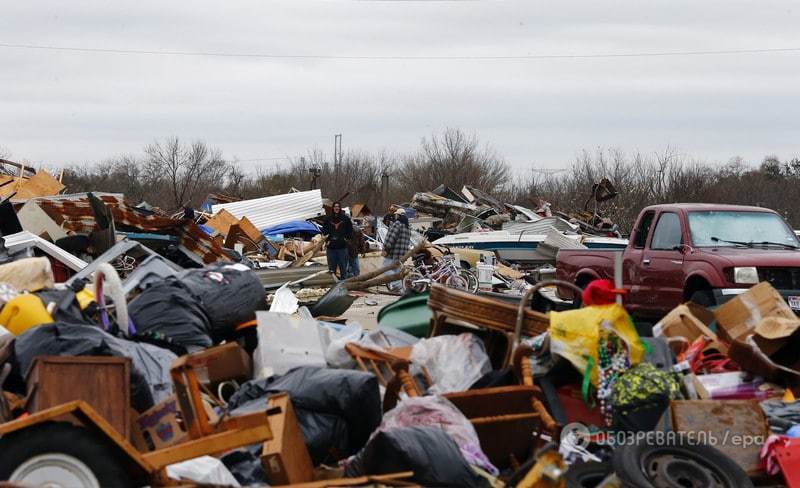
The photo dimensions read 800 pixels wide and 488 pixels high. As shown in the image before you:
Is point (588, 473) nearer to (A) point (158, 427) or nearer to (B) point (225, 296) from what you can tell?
(A) point (158, 427)

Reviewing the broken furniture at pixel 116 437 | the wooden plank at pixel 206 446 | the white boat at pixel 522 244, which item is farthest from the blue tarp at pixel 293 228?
the wooden plank at pixel 206 446

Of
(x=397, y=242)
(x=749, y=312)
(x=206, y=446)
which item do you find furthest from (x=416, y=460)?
(x=397, y=242)

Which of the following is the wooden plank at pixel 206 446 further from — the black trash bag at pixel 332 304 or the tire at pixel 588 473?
the black trash bag at pixel 332 304

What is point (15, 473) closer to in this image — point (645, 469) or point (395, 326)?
point (645, 469)

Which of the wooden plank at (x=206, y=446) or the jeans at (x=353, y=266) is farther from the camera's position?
the jeans at (x=353, y=266)

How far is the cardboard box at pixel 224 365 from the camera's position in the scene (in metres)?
6.65

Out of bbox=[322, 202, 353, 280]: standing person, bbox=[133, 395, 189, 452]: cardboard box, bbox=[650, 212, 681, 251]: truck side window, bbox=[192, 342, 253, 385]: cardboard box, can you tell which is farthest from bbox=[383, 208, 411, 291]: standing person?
bbox=[133, 395, 189, 452]: cardboard box

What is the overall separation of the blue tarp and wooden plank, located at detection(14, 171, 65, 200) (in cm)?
758

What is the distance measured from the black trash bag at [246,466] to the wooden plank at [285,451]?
0.18 meters

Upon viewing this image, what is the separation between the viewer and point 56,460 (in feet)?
15.0

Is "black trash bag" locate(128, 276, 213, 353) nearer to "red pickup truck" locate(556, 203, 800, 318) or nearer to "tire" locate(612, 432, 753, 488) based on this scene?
"tire" locate(612, 432, 753, 488)

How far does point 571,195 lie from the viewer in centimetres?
4562

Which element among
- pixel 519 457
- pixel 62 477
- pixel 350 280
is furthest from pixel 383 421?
pixel 350 280

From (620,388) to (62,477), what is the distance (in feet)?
11.5
